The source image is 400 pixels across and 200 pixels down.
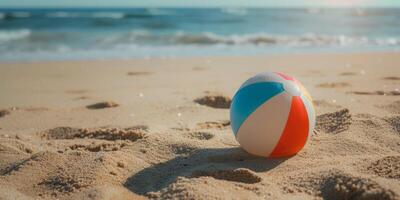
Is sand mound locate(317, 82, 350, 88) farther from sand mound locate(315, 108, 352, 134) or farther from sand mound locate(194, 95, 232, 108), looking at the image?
sand mound locate(315, 108, 352, 134)

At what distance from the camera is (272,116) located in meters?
3.23

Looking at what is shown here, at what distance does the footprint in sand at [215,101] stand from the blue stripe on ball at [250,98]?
1942mm

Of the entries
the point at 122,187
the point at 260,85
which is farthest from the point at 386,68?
the point at 122,187

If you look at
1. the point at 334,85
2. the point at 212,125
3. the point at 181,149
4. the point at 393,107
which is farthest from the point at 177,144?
the point at 334,85

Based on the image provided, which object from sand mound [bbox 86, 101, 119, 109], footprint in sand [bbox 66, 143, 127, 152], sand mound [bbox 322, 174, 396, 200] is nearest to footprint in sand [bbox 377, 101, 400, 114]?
sand mound [bbox 322, 174, 396, 200]

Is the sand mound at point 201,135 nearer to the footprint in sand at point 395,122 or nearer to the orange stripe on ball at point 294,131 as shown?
the orange stripe on ball at point 294,131

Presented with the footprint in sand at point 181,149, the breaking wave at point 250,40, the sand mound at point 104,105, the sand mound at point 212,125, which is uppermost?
the footprint in sand at point 181,149

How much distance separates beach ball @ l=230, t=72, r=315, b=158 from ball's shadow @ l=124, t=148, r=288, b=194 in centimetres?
9

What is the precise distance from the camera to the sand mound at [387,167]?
2.94 m

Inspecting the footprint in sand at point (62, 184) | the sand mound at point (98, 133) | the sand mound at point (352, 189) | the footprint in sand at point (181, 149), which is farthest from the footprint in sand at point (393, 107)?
the footprint in sand at point (62, 184)

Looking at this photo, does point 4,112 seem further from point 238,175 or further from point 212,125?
point 238,175

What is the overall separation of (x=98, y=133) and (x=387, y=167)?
236 centimetres

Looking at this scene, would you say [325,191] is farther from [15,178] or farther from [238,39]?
[238,39]

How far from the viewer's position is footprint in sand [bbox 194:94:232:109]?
5.36m
